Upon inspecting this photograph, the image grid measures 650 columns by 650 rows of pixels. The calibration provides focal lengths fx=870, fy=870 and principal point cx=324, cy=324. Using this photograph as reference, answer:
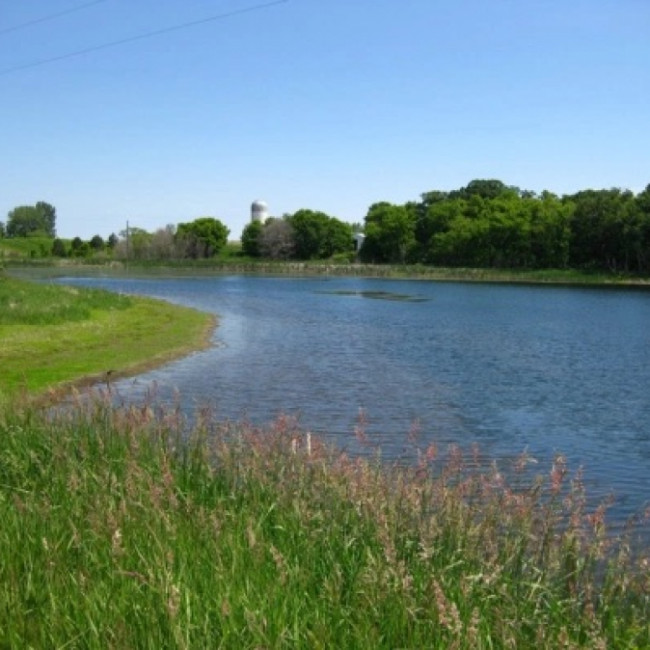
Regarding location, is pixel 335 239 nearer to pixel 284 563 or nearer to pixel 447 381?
pixel 447 381

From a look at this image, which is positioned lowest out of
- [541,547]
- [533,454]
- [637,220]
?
[533,454]

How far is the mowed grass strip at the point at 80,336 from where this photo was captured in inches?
1091

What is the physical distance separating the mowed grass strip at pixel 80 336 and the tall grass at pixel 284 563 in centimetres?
1215

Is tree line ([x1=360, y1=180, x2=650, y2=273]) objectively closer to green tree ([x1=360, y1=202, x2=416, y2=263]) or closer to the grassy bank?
green tree ([x1=360, y1=202, x2=416, y2=263])

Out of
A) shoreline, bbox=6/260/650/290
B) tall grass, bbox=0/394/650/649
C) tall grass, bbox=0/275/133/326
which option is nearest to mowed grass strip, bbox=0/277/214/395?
tall grass, bbox=0/275/133/326

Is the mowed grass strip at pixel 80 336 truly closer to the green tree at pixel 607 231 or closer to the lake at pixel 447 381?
the lake at pixel 447 381

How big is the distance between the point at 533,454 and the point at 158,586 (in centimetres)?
1384

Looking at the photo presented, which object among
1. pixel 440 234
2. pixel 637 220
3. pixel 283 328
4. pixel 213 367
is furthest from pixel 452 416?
pixel 440 234

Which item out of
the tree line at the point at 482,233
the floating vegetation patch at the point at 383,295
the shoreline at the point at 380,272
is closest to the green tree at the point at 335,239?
the tree line at the point at 482,233

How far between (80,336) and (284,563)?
31.8 m

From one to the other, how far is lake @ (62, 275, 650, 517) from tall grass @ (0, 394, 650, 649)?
207cm

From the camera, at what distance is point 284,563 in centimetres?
627

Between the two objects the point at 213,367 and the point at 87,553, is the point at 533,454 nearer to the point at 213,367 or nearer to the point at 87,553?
the point at 87,553

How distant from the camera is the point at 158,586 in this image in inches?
236
